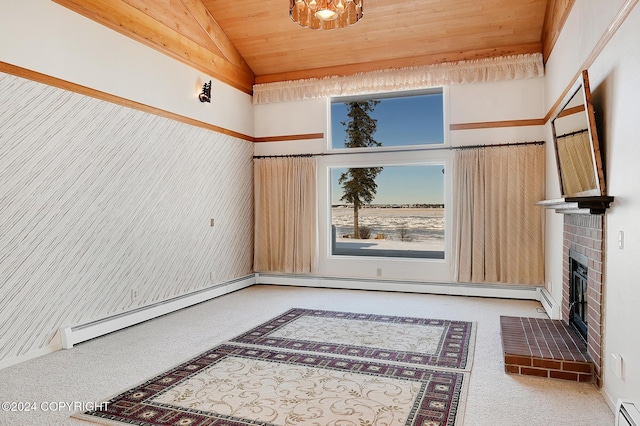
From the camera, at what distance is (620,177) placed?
249cm

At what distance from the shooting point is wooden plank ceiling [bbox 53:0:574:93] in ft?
16.4

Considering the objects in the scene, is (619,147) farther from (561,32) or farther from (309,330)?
(309,330)

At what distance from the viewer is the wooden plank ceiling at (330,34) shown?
16.4 feet

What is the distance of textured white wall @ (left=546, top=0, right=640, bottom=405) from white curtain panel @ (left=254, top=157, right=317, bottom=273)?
417 cm

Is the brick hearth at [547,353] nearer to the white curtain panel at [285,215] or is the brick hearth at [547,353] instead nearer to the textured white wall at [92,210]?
the white curtain panel at [285,215]

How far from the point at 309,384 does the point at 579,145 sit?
2.58 meters

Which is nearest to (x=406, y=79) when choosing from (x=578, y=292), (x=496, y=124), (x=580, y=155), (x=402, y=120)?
(x=402, y=120)

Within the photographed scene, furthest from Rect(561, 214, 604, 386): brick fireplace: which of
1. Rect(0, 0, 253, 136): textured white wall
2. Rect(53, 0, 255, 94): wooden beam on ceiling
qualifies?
Rect(53, 0, 255, 94): wooden beam on ceiling

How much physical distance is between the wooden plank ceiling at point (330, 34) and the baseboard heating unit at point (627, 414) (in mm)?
3726

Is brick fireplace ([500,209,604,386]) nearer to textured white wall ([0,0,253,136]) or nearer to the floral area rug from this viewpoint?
the floral area rug

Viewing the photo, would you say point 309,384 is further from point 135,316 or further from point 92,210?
point 92,210

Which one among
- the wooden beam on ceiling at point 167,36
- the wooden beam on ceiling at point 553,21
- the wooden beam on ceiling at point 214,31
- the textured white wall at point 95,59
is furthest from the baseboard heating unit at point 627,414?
the wooden beam on ceiling at point 214,31

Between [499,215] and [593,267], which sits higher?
[499,215]

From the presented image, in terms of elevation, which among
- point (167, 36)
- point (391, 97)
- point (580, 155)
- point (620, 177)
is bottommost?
point (620, 177)
